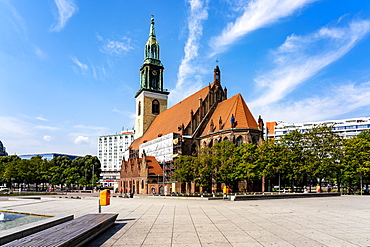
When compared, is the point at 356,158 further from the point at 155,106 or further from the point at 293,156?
the point at 155,106

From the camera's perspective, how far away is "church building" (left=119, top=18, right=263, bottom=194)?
2217 inches

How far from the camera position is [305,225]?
13.2m

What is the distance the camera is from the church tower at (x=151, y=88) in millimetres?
90500

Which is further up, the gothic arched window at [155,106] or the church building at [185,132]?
the gothic arched window at [155,106]

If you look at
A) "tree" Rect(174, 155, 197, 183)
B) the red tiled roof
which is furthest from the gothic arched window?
"tree" Rect(174, 155, 197, 183)

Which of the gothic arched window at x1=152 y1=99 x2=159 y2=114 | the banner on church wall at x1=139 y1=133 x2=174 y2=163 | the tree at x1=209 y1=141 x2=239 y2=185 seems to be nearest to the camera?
the tree at x1=209 y1=141 x2=239 y2=185

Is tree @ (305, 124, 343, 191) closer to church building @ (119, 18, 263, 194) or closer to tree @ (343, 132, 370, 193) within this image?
tree @ (343, 132, 370, 193)

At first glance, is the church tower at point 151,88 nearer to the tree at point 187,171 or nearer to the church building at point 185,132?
the church building at point 185,132

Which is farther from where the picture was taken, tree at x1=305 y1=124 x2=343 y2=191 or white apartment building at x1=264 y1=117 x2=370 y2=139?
white apartment building at x1=264 y1=117 x2=370 y2=139

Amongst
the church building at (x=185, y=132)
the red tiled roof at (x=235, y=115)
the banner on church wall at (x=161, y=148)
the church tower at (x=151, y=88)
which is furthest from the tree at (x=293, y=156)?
the church tower at (x=151, y=88)

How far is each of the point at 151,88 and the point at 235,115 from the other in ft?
132

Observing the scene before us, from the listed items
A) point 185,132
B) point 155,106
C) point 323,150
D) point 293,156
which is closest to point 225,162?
point 293,156

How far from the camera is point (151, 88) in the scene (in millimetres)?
91188

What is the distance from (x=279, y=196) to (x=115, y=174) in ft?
427
